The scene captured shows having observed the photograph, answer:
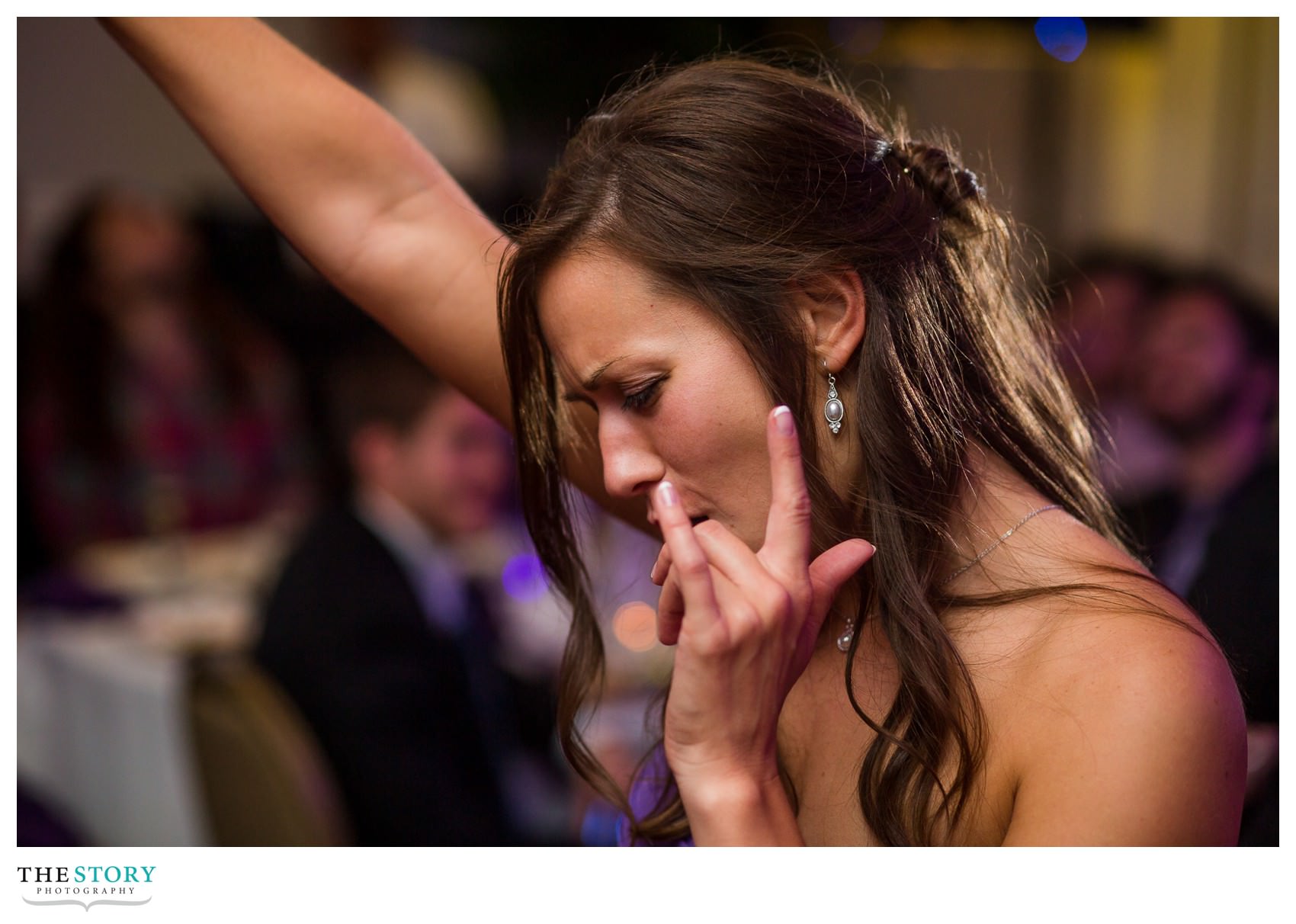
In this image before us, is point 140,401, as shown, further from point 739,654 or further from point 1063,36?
point 1063,36

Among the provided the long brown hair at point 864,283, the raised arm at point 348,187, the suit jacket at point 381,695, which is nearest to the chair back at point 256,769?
the suit jacket at point 381,695

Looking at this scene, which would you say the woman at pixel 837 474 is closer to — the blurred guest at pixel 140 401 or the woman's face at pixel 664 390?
the woman's face at pixel 664 390

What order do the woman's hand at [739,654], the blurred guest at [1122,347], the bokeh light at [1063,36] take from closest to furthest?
the woman's hand at [739,654], the blurred guest at [1122,347], the bokeh light at [1063,36]

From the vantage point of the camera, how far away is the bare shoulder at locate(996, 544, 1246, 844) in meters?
0.97

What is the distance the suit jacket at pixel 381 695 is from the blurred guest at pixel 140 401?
1.33m

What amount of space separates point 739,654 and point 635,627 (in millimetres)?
2161

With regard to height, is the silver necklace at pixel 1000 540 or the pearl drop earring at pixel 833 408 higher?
the pearl drop earring at pixel 833 408

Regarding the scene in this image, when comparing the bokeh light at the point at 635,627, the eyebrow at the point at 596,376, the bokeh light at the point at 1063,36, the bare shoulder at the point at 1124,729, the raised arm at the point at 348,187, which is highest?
the bokeh light at the point at 1063,36

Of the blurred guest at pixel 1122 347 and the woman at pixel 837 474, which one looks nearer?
the woman at pixel 837 474

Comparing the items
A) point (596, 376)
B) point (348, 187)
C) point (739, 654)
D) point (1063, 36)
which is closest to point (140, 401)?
point (348, 187)

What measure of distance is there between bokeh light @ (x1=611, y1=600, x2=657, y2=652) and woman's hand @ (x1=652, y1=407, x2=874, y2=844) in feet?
→ 6.72

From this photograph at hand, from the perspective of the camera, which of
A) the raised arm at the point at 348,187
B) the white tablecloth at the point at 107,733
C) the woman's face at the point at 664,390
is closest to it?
the woman's face at the point at 664,390

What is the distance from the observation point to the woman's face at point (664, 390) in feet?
3.52

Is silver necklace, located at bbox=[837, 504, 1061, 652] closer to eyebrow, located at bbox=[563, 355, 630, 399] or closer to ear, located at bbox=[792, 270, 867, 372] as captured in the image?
ear, located at bbox=[792, 270, 867, 372]
